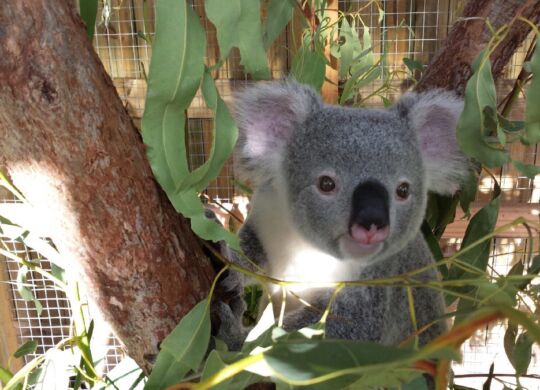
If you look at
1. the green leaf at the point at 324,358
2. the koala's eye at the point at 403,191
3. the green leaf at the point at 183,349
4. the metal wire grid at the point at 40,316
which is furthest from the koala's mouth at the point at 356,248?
the metal wire grid at the point at 40,316

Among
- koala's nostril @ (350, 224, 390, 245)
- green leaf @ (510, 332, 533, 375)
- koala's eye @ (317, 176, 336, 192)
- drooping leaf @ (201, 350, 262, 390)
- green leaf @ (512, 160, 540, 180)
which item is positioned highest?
green leaf @ (512, 160, 540, 180)

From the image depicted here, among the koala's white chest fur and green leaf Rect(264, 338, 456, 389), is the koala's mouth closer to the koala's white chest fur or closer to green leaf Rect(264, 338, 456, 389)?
the koala's white chest fur

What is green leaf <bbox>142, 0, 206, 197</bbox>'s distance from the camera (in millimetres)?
651

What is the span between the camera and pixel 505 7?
129 cm

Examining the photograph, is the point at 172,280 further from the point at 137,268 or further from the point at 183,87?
the point at 183,87

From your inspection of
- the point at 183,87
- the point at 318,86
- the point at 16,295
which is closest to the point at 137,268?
the point at 183,87

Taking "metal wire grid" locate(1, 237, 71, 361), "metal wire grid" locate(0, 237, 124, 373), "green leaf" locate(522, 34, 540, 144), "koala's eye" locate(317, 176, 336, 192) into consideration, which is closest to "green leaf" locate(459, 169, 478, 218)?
"koala's eye" locate(317, 176, 336, 192)

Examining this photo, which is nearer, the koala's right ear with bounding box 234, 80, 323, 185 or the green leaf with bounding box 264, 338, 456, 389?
the green leaf with bounding box 264, 338, 456, 389

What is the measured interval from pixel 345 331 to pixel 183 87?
2.32 ft

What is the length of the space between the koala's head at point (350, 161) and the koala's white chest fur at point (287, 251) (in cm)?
5

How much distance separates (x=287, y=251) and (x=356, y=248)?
0.31m

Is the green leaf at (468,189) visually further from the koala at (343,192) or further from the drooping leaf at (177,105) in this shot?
the drooping leaf at (177,105)

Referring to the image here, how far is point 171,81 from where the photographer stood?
2.15 feet

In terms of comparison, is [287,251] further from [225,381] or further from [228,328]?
[225,381]
